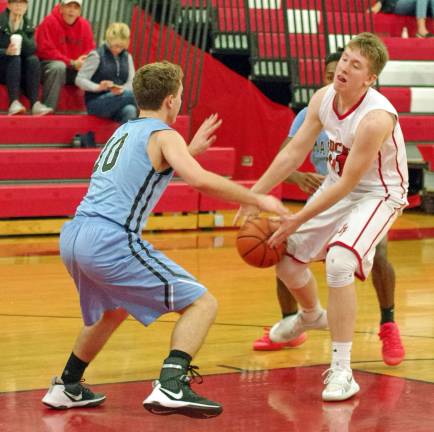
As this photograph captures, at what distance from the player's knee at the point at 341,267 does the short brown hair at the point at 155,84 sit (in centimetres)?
102

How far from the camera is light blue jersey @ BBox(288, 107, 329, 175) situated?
624 cm

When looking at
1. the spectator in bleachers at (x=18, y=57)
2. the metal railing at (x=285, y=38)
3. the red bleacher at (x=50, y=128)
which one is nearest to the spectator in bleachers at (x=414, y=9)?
the metal railing at (x=285, y=38)

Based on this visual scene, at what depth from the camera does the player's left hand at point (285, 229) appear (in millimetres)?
5070

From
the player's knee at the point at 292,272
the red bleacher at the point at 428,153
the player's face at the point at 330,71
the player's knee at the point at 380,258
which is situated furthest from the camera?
the red bleacher at the point at 428,153

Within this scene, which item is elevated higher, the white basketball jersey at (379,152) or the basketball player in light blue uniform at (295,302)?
the white basketball jersey at (379,152)

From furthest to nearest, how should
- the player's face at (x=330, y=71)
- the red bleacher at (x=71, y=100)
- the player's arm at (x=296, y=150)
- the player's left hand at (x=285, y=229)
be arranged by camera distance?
the red bleacher at (x=71, y=100) < the player's face at (x=330, y=71) < the player's arm at (x=296, y=150) < the player's left hand at (x=285, y=229)

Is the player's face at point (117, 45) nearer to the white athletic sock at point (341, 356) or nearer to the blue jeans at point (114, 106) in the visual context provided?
the blue jeans at point (114, 106)

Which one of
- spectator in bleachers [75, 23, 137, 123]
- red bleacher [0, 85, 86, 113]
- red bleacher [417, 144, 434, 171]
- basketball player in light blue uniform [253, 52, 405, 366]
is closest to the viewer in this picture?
basketball player in light blue uniform [253, 52, 405, 366]

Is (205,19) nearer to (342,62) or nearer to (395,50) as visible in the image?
(395,50)

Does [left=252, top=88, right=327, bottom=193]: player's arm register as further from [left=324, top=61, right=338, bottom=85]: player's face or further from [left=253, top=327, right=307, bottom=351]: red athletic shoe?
[left=253, top=327, right=307, bottom=351]: red athletic shoe

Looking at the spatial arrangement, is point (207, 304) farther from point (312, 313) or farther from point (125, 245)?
point (312, 313)

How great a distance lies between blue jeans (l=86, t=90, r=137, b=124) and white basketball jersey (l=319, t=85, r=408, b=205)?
587cm

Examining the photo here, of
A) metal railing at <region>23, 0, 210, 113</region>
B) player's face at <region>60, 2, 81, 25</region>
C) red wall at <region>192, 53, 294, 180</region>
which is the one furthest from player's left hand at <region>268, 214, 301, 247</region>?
red wall at <region>192, 53, 294, 180</region>

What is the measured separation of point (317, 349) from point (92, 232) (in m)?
1.91
